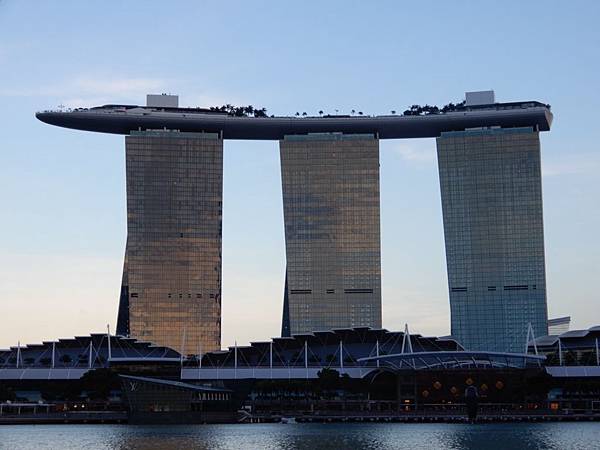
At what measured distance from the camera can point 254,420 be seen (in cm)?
19088

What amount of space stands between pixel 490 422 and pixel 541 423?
25.0 ft

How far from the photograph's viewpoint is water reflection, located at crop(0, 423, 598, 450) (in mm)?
116812

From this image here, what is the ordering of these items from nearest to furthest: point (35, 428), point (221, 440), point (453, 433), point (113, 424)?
point (221, 440) → point (453, 433) → point (35, 428) → point (113, 424)

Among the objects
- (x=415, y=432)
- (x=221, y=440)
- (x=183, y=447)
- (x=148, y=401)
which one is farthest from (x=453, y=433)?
(x=148, y=401)

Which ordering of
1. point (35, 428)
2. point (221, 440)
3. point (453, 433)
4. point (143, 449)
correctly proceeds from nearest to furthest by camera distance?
point (143, 449)
point (221, 440)
point (453, 433)
point (35, 428)

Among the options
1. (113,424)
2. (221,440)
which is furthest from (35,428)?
(221,440)

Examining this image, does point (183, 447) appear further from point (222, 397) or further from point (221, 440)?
point (222, 397)

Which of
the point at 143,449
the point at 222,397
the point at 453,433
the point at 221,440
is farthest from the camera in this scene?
the point at 222,397

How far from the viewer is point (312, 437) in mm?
134625

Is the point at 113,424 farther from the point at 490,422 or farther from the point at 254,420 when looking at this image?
the point at 490,422

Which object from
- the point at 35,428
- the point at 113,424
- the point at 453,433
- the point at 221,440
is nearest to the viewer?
the point at 221,440

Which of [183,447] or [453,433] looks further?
[453,433]

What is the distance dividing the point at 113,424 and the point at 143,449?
71103 mm

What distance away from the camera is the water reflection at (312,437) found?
117 m
